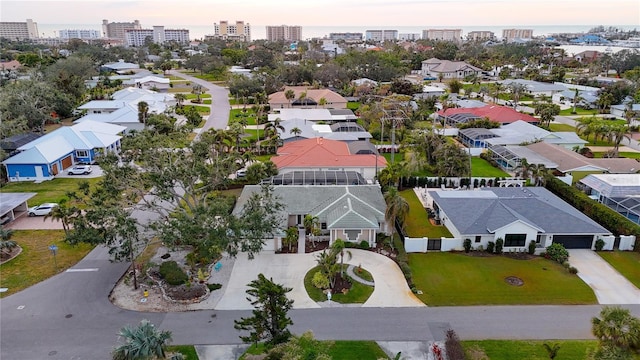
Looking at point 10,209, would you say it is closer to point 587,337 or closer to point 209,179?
point 209,179

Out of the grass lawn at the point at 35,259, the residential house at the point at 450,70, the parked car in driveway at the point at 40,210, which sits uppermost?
the residential house at the point at 450,70

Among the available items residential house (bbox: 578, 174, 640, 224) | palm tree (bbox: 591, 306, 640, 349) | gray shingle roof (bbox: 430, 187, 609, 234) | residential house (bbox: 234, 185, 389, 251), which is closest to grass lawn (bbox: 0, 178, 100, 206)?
residential house (bbox: 234, 185, 389, 251)

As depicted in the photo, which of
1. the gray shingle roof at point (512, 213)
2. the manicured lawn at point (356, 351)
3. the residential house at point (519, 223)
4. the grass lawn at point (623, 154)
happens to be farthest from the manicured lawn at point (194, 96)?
the manicured lawn at point (356, 351)

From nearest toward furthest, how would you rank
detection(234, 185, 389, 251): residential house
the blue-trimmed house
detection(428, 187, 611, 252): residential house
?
1. detection(428, 187, 611, 252): residential house
2. detection(234, 185, 389, 251): residential house
3. the blue-trimmed house

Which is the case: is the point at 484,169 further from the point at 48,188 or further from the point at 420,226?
the point at 48,188

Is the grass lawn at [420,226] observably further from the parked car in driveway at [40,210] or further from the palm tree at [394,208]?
the parked car in driveway at [40,210]

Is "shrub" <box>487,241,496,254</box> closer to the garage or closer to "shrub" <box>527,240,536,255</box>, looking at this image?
"shrub" <box>527,240,536,255</box>
